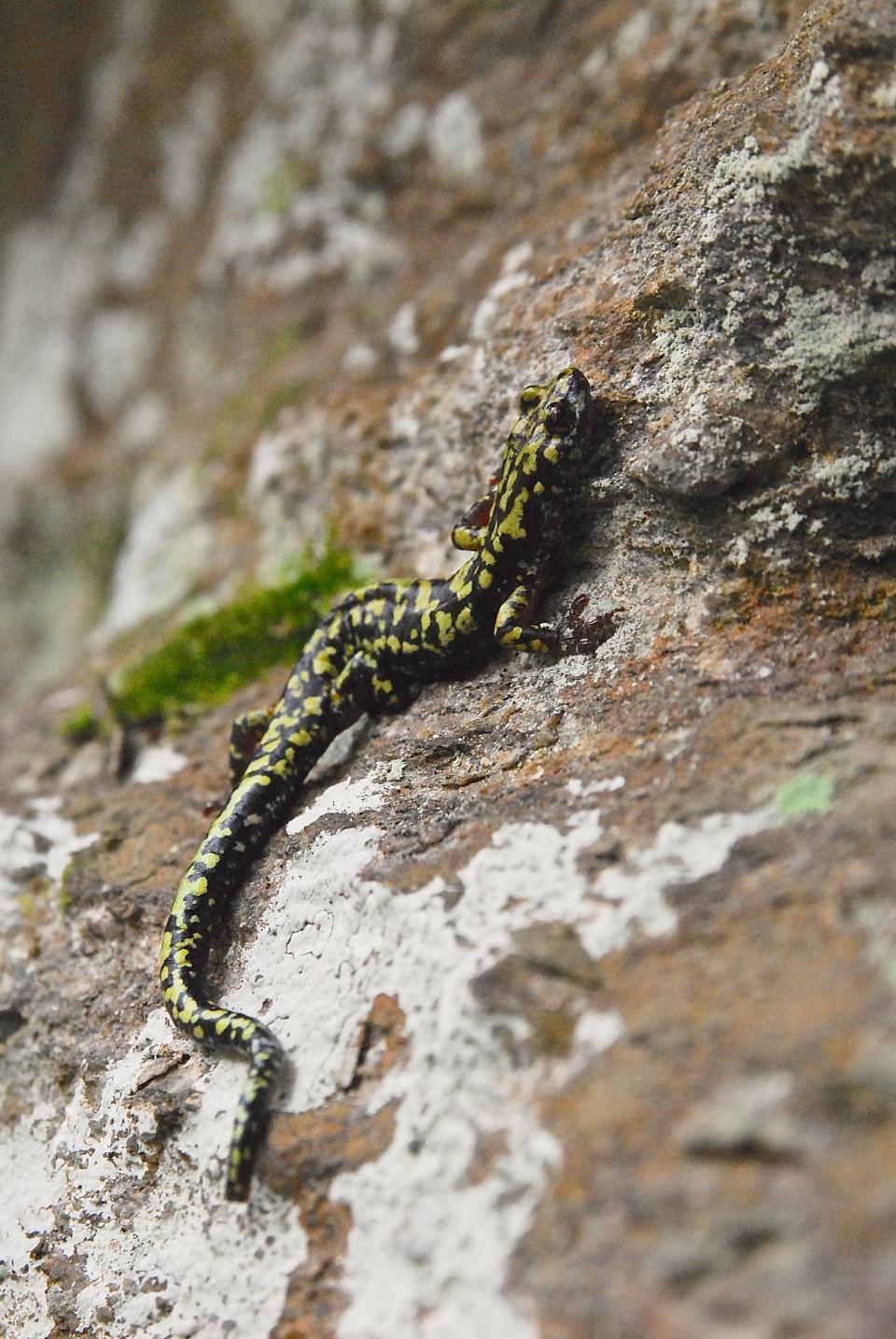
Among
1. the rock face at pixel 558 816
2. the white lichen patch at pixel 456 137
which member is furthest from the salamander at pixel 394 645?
the white lichen patch at pixel 456 137

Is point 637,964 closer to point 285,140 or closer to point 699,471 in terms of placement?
point 699,471

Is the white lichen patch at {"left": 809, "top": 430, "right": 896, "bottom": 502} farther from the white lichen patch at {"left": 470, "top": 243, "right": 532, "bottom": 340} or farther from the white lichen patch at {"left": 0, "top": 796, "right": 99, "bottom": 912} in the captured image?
the white lichen patch at {"left": 0, "top": 796, "right": 99, "bottom": 912}

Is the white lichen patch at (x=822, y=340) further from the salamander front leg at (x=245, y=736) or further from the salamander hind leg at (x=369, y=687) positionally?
the salamander front leg at (x=245, y=736)

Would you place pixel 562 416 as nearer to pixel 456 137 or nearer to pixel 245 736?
pixel 245 736

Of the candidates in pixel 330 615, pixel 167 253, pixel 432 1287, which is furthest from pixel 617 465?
pixel 167 253

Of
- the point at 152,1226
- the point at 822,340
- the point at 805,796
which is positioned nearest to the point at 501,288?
the point at 822,340
